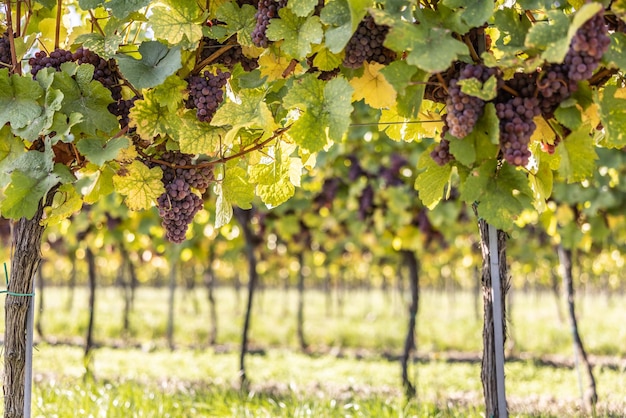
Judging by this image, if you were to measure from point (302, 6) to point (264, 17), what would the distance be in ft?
0.52

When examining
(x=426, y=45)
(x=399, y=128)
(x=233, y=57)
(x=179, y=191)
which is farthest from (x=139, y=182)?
(x=426, y=45)

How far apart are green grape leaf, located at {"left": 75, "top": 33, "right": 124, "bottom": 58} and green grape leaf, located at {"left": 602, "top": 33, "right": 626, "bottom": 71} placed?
1.37 meters

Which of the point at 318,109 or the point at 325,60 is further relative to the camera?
the point at 325,60

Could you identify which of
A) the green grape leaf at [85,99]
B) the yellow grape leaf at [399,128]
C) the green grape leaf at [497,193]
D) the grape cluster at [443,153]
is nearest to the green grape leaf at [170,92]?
the green grape leaf at [85,99]

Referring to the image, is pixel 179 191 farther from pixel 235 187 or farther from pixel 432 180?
pixel 432 180

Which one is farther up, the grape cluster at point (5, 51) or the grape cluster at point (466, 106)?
the grape cluster at point (5, 51)

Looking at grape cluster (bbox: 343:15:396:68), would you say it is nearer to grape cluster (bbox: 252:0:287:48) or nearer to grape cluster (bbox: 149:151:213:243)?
grape cluster (bbox: 252:0:287:48)

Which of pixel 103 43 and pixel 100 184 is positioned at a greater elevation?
pixel 103 43

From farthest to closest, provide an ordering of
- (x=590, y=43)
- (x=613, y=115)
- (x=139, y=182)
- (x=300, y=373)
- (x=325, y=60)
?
(x=300, y=373), (x=139, y=182), (x=325, y=60), (x=613, y=115), (x=590, y=43)

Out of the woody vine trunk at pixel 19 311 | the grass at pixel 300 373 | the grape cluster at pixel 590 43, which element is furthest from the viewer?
the grass at pixel 300 373

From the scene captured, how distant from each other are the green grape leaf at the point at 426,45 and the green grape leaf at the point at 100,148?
2.62ft

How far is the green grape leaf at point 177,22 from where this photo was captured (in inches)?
72.2

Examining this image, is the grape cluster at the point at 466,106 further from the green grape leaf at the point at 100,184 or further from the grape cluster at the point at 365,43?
the green grape leaf at the point at 100,184

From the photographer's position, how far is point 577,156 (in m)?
1.65
